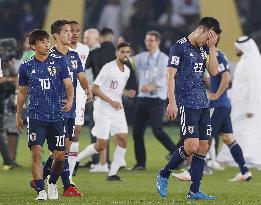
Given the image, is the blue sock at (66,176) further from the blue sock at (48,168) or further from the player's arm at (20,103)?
the player's arm at (20,103)

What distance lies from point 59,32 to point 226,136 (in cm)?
418

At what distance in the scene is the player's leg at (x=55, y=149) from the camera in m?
14.0

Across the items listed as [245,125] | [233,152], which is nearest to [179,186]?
[233,152]

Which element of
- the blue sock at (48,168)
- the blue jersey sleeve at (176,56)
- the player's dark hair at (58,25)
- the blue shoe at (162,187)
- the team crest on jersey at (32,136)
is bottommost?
the blue shoe at (162,187)

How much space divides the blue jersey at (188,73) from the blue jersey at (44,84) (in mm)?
1297

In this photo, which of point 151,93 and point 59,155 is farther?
point 151,93

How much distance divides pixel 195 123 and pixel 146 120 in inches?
234

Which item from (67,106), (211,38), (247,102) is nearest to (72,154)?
(67,106)

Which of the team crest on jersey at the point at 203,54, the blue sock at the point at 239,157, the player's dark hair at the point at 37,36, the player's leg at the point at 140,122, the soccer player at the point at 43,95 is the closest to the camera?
the soccer player at the point at 43,95

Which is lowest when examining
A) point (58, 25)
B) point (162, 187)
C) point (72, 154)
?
point (162, 187)

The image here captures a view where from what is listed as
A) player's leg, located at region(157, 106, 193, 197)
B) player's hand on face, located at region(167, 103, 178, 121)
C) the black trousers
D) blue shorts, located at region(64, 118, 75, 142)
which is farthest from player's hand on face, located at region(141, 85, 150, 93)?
player's hand on face, located at region(167, 103, 178, 121)

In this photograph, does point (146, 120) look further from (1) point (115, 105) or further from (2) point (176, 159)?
(2) point (176, 159)

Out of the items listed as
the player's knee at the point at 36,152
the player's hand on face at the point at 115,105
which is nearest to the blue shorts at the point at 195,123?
the player's knee at the point at 36,152

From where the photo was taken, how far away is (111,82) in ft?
58.8
